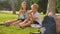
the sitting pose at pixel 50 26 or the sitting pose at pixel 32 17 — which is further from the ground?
the sitting pose at pixel 50 26

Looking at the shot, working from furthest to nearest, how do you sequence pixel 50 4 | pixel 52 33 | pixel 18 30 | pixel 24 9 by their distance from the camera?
pixel 50 4 → pixel 24 9 → pixel 18 30 → pixel 52 33

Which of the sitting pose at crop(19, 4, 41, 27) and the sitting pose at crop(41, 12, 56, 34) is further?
the sitting pose at crop(19, 4, 41, 27)

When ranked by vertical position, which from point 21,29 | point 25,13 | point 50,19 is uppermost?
point 50,19

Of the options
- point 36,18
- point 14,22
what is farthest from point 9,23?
point 36,18

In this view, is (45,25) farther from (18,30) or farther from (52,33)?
(18,30)

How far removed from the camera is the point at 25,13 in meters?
7.88

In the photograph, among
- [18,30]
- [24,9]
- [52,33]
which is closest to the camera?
[52,33]

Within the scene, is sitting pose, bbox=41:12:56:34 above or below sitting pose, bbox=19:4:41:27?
above

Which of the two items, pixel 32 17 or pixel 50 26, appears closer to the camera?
pixel 50 26

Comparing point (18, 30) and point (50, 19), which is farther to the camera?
A: point (18, 30)

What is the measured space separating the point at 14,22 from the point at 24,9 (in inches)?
25.5

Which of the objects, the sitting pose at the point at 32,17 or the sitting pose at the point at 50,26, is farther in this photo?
the sitting pose at the point at 32,17

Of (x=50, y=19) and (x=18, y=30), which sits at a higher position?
(x=50, y=19)

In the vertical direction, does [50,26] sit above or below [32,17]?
above
